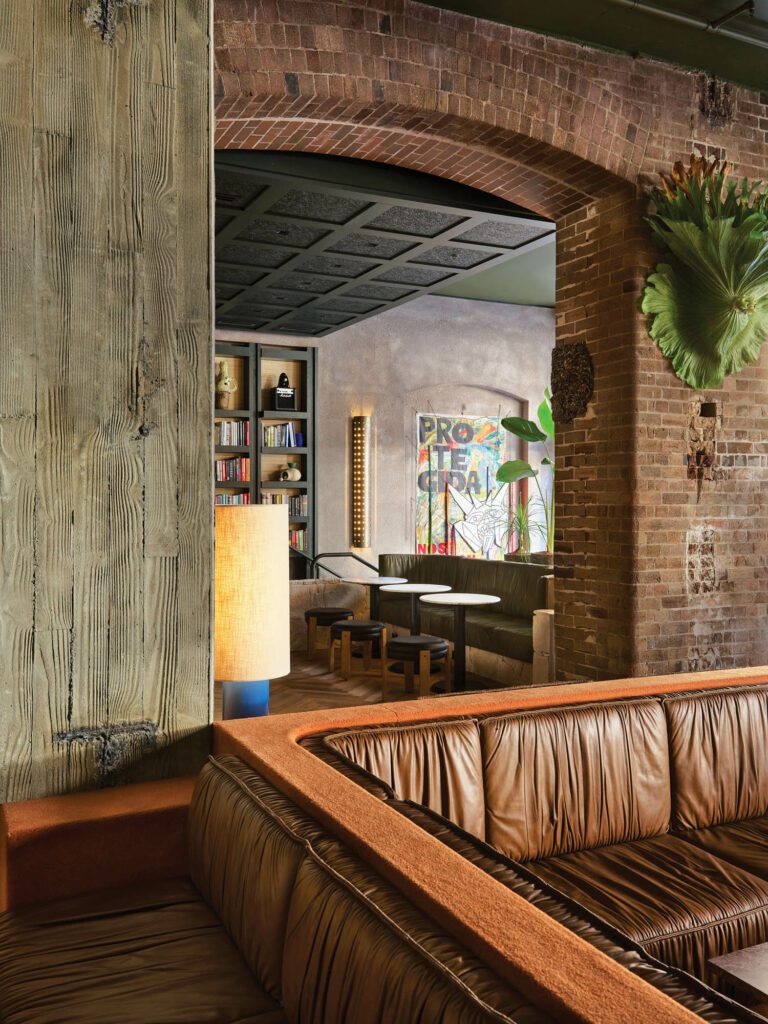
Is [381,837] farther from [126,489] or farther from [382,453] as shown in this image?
[382,453]

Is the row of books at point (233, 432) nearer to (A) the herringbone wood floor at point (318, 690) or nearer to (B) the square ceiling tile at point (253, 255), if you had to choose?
(B) the square ceiling tile at point (253, 255)

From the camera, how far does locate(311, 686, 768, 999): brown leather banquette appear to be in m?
2.18

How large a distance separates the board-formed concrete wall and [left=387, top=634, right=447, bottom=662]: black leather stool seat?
13.1 feet

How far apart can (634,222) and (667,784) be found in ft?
10.6

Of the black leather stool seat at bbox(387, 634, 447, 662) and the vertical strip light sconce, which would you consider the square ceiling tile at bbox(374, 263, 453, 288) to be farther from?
the black leather stool seat at bbox(387, 634, 447, 662)

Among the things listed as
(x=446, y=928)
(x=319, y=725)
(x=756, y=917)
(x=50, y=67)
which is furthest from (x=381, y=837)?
(x=50, y=67)

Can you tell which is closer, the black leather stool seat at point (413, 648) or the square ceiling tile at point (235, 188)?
the square ceiling tile at point (235, 188)

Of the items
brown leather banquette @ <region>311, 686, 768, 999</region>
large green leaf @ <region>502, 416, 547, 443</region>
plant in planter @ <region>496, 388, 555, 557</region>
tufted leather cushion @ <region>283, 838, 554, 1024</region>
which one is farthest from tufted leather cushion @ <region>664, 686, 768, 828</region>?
plant in planter @ <region>496, 388, 555, 557</region>

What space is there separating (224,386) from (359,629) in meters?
4.25

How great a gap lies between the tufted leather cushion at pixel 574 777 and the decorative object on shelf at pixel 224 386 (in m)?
8.01

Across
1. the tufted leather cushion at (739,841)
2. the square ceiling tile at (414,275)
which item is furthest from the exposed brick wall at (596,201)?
the square ceiling tile at (414,275)

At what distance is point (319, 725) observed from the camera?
2.27 m

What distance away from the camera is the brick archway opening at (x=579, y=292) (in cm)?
468

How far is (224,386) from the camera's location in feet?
33.1
